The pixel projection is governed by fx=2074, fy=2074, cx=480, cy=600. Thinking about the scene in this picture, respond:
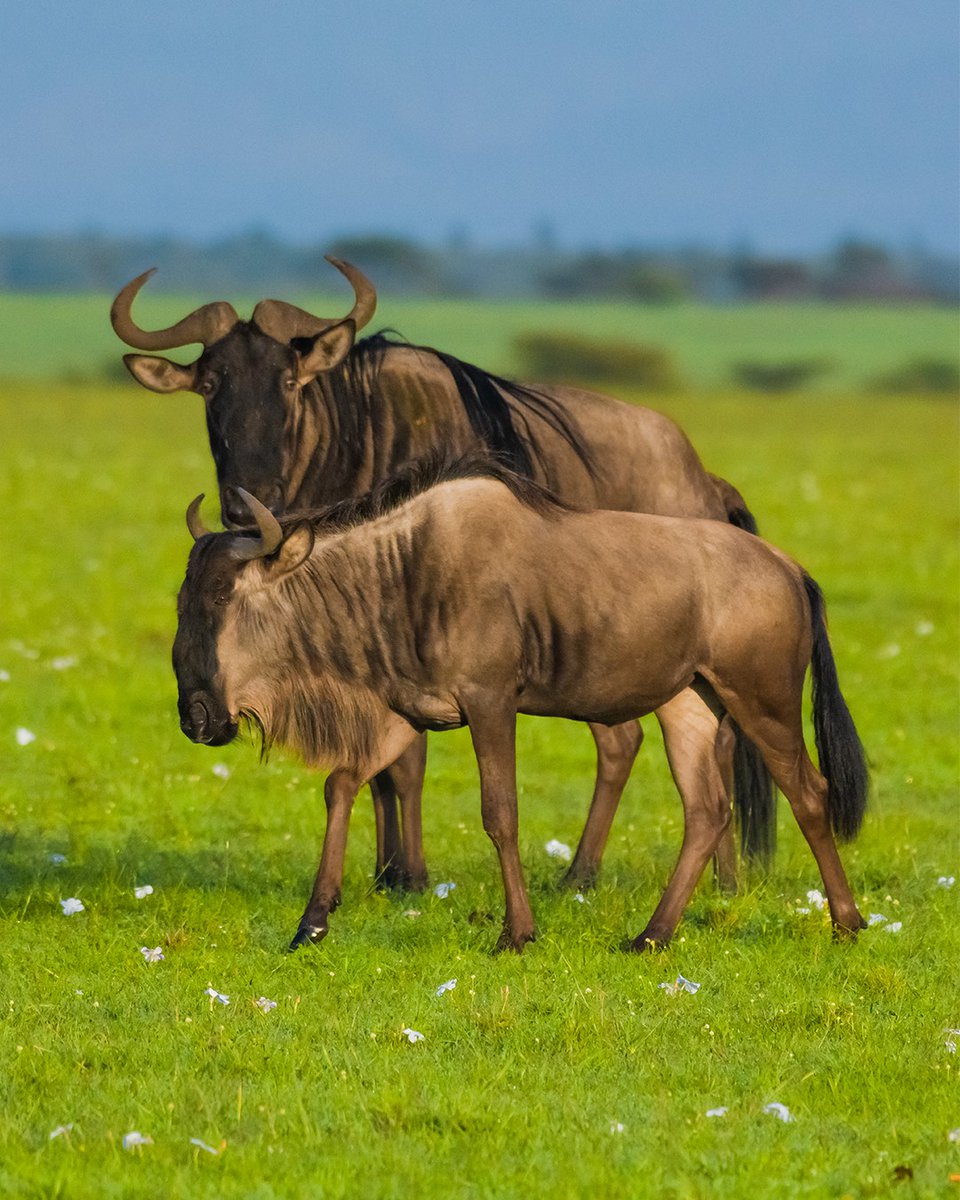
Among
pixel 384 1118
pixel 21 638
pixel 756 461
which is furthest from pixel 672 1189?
pixel 756 461

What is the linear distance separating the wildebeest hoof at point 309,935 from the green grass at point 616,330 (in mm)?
74630

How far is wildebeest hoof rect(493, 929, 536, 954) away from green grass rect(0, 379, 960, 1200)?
9cm

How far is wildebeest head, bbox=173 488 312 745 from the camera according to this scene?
27.9 ft

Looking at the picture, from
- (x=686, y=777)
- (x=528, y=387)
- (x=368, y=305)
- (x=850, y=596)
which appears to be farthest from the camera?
(x=850, y=596)

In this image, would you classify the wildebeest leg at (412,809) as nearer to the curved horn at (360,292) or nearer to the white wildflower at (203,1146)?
the curved horn at (360,292)

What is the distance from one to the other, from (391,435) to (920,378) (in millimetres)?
85706

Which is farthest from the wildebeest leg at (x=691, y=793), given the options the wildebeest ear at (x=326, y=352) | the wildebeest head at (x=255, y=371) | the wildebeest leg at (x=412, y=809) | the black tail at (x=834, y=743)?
the wildebeest ear at (x=326, y=352)

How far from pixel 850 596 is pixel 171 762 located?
9.62 meters

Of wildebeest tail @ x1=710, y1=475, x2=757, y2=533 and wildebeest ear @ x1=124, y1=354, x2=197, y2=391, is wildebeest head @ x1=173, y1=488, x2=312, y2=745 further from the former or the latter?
wildebeest tail @ x1=710, y1=475, x2=757, y2=533

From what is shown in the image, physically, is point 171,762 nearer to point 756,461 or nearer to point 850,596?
point 850,596

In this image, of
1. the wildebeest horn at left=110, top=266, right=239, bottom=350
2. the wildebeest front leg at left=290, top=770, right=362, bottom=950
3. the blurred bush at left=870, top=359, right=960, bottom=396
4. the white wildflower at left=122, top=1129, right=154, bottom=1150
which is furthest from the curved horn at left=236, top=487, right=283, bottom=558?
the blurred bush at left=870, top=359, right=960, bottom=396

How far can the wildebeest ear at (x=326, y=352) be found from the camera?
10172mm

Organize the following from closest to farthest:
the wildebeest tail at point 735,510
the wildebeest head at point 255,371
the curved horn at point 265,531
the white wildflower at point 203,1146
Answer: the white wildflower at point 203,1146
the curved horn at point 265,531
the wildebeest head at point 255,371
the wildebeest tail at point 735,510

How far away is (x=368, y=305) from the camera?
34.5 ft
